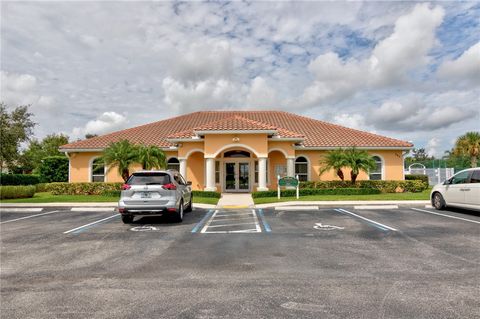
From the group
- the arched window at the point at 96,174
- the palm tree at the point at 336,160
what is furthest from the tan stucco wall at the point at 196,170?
the palm tree at the point at 336,160

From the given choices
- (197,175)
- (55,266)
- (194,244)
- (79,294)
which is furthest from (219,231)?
(197,175)

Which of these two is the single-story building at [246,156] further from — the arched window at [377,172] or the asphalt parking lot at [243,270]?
the asphalt parking lot at [243,270]

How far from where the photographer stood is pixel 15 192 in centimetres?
1994

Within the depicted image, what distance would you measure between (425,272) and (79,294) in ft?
18.3

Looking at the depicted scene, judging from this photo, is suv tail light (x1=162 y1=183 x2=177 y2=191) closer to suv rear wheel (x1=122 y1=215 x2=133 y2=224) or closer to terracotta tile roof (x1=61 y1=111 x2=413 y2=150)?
suv rear wheel (x1=122 y1=215 x2=133 y2=224)

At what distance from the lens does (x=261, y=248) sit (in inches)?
281

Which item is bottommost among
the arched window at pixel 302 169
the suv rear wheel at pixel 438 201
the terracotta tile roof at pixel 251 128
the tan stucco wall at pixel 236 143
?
the suv rear wheel at pixel 438 201

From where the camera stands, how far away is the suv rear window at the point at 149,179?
408 inches

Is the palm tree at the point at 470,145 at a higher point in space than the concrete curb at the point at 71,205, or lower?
higher

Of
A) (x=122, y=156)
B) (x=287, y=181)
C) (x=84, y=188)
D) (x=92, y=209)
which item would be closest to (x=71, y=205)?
(x=92, y=209)

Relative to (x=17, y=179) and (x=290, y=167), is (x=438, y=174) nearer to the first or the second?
(x=290, y=167)

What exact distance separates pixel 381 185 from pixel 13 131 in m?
28.4

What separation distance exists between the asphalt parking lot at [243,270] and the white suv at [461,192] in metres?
2.26

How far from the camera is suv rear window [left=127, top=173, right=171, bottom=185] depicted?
34.0ft
